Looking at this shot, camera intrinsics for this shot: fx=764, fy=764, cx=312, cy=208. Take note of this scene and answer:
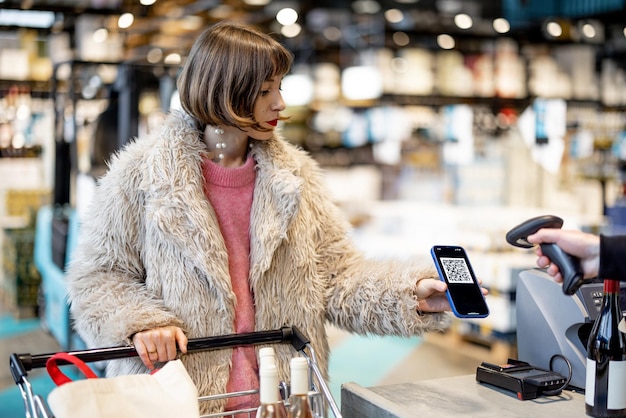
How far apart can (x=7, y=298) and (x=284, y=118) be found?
5569 mm

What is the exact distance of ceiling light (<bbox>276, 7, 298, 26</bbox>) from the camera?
24.9 ft

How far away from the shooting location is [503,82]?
22.3ft

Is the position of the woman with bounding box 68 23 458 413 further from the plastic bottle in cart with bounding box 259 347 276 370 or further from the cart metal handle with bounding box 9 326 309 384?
the plastic bottle in cart with bounding box 259 347 276 370

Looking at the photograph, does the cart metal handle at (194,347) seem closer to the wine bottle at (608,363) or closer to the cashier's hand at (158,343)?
the cashier's hand at (158,343)

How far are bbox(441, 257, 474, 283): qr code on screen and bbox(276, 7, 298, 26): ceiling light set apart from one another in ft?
20.6

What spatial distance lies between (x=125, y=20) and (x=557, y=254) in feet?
15.7

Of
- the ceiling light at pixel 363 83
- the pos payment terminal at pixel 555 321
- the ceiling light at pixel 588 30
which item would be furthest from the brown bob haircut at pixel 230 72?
the ceiling light at pixel 588 30

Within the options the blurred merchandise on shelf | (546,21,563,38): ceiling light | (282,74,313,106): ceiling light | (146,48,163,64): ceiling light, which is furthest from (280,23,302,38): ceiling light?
the blurred merchandise on shelf

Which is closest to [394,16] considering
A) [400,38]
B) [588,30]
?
[400,38]

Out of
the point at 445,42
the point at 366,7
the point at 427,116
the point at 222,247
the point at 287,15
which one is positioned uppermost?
the point at 366,7

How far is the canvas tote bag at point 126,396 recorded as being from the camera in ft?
4.17

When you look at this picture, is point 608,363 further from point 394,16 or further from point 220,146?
point 394,16

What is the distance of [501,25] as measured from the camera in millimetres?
6707

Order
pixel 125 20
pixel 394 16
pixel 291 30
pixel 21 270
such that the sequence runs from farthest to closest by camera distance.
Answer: pixel 291 30
pixel 394 16
pixel 21 270
pixel 125 20
